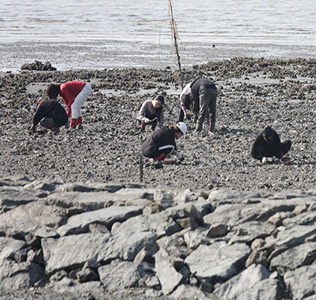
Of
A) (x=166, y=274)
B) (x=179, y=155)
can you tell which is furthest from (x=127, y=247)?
(x=179, y=155)

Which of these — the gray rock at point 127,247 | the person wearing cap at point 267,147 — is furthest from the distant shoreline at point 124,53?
the gray rock at point 127,247

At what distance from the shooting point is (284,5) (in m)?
85.7

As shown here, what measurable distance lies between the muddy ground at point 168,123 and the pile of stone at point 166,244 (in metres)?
3.46

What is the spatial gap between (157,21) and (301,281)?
59186 mm

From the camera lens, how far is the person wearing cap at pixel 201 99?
17.4 m

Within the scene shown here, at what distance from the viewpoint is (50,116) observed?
17250mm

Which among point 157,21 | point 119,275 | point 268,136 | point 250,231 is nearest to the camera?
point 119,275

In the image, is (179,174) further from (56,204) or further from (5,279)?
(5,279)

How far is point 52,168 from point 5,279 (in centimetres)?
617

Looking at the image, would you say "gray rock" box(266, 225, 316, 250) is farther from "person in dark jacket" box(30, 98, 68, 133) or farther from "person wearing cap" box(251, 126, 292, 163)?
"person in dark jacket" box(30, 98, 68, 133)

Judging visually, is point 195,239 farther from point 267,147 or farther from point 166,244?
point 267,147

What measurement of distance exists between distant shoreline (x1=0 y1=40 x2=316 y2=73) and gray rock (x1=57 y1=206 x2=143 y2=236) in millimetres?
22685

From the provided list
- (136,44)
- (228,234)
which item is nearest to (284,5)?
(136,44)

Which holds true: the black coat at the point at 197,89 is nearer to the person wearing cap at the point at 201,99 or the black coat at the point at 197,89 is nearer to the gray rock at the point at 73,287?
the person wearing cap at the point at 201,99
